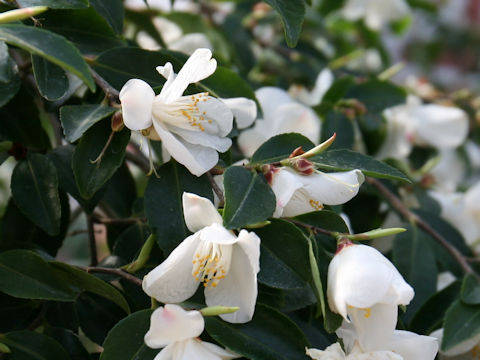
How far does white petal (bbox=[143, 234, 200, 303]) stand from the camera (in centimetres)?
50

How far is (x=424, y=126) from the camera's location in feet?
3.59

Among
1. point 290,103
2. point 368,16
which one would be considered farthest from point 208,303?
point 368,16

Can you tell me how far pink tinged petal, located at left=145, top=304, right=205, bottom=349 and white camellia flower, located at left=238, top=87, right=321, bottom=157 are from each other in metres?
0.38

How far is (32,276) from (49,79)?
6.8 inches

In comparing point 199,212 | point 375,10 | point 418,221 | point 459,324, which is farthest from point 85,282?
point 375,10

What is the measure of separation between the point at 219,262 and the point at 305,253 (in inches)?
2.8

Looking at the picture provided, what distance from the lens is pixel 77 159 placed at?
56cm

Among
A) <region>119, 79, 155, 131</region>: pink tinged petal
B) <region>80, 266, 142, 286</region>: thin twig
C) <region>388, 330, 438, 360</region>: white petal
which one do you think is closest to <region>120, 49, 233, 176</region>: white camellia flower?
<region>119, 79, 155, 131</region>: pink tinged petal

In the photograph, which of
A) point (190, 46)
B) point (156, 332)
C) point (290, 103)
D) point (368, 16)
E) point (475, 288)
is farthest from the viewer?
point (368, 16)

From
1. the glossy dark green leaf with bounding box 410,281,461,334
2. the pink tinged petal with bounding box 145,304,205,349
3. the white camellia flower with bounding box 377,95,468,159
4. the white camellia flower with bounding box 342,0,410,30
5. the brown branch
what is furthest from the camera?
the white camellia flower with bounding box 342,0,410,30

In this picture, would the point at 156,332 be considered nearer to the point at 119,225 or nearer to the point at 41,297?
the point at 41,297

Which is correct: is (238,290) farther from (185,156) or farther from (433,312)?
(433,312)

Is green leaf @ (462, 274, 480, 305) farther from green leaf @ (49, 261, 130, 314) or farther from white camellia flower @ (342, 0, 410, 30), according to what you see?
white camellia flower @ (342, 0, 410, 30)

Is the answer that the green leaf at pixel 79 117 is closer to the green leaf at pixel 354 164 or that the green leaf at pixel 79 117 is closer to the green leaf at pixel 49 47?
A: the green leaf at pixel 49 47
